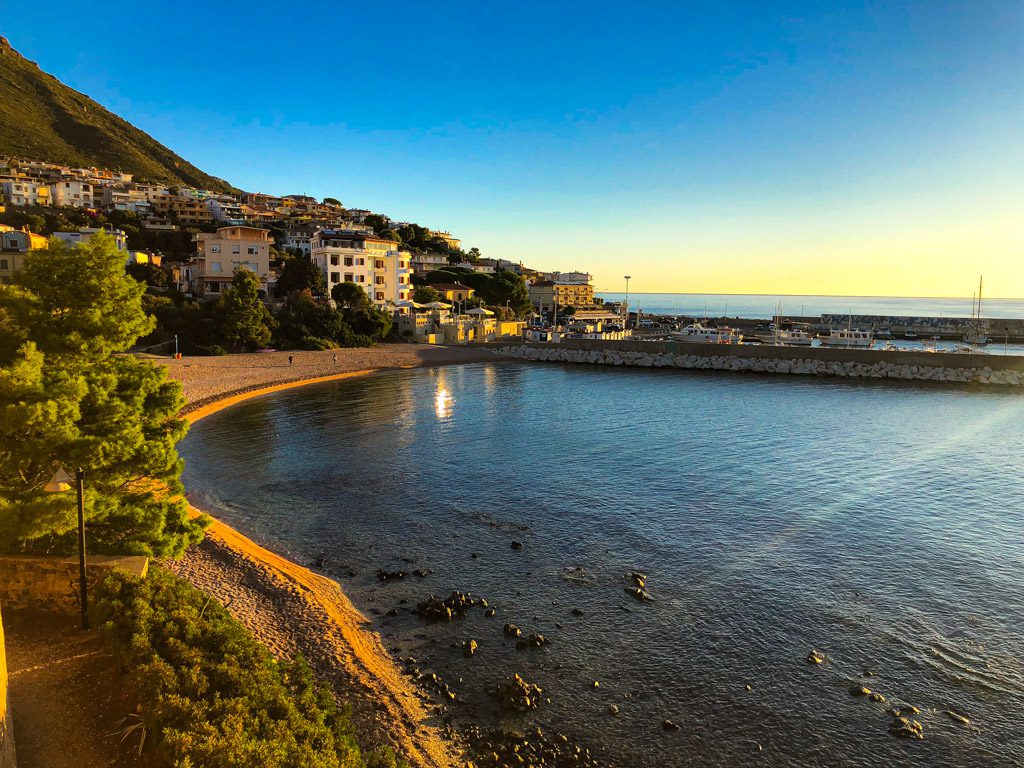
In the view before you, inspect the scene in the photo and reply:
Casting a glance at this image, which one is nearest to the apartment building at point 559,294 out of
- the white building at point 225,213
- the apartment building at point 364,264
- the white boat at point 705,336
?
the white boat at point 705,336

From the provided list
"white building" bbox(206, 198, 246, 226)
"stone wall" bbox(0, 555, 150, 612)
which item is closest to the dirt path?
"stone wall" bbox(0, 555, 150, 612)

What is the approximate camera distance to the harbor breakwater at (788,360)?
6069 cm

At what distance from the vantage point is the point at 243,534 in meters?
19.3

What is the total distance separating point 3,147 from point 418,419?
511 feet

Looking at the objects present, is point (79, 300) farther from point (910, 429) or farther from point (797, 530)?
point (910, 429)

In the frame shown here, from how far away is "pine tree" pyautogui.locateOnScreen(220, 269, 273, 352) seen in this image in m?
58.2

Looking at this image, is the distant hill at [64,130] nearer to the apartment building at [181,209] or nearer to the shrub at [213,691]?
the apartment building at [181,209]

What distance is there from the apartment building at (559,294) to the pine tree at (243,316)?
71729 millimetres

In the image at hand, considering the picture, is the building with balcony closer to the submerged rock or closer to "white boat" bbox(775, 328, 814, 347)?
"white boat" bbox(775, 328, 814, 347)

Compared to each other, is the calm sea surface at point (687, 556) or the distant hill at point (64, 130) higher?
the distant hill at point (64, 130)

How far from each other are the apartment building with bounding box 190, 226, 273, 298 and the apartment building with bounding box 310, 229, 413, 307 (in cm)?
712

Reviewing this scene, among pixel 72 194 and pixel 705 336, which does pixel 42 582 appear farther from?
pixel 72 194

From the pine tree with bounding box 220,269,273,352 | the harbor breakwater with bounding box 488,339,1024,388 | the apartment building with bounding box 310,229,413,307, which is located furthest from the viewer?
the apartment building with bounding box 310,229,413,307

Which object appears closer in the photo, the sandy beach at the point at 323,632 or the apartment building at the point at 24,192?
the sandy beach at the point at 323,632
